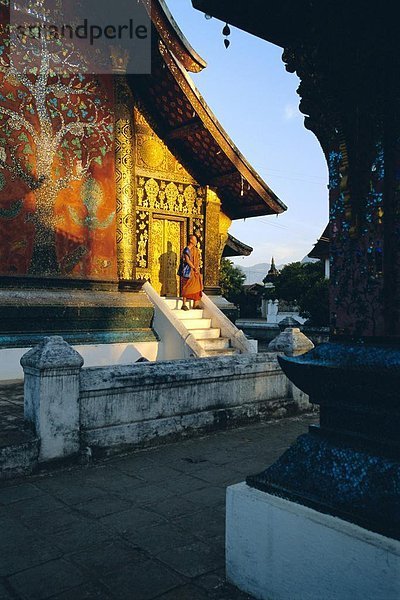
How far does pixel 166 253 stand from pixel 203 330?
2.25 metres

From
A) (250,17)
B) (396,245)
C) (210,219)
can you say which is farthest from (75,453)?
(210,219)

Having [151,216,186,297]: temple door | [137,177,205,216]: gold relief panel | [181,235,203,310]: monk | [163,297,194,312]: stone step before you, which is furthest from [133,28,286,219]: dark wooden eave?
[163,297,194,312]: stone step

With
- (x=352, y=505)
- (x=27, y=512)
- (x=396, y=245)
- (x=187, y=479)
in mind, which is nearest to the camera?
(x=352, y=505)

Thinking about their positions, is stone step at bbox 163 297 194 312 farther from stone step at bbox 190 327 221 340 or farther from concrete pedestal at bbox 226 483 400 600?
concrete pedestal at bbox 226 483 400 600

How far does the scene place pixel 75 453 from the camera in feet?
16.7

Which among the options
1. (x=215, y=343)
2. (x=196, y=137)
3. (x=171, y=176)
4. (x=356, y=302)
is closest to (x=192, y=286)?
(x=215, y=343)

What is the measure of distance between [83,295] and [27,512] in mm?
6181

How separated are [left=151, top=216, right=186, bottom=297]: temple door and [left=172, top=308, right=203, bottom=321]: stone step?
89 cm

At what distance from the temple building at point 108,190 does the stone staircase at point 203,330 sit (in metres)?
0.74

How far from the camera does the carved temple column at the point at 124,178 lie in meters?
10.5

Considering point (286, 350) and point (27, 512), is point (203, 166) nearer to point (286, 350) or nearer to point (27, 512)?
point (286, 350)

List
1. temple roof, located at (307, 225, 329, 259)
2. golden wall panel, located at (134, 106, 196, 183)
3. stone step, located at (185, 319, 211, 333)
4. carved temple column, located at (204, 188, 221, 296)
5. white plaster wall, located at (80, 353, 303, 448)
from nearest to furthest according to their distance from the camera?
1. white plaster wall, located at (80, 353, 303, 448)
2. stone step, located at (185, 319, 211, 333)
3. golden wall panel, located at (134, 106, 196, 183)
4. carved temple column, located at (204, 188, 221, 296)
5. temple roof, located at (307, 225, 329, 259)

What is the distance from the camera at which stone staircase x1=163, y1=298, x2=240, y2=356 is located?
10664mm

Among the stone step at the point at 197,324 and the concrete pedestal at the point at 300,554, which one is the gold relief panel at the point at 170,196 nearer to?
the stone step at the point at 197,324
